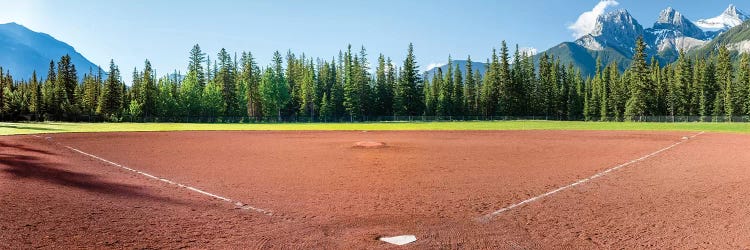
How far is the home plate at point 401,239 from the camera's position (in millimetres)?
7402

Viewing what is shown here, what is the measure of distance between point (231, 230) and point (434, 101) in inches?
4567

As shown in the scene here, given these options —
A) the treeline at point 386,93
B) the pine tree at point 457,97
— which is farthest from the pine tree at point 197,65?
the pine tree at point 457,97

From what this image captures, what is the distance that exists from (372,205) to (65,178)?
10244 millimetres

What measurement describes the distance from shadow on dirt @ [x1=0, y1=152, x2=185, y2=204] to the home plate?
5.59 m

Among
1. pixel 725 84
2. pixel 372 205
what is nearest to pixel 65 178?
pixel 372 205

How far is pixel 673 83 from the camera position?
10169cm

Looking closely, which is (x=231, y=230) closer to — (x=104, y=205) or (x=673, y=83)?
(x=104, y=205)

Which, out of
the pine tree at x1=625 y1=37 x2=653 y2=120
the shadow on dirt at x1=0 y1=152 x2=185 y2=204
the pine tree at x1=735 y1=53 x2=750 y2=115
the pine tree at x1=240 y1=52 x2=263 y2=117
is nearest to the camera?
the shadow on dirt at x1=0 y1=152 x2=185 y2=204

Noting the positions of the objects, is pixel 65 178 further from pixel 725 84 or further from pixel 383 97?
pixel 725 84

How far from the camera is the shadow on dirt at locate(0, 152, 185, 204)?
11656 millimetres

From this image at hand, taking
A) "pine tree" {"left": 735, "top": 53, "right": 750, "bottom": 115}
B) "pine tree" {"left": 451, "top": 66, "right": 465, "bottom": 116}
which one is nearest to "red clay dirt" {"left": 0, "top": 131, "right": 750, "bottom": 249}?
"pine tree" {"left": 735, "top": 53, "right": 750, "bottom": 115}

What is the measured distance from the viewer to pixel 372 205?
10430mm

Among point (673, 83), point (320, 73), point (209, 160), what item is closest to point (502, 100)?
point (673, 83)

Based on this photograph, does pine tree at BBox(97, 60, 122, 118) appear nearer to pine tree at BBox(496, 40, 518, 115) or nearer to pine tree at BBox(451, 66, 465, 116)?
pine tree at BBox(451, 66, 465, 116)
